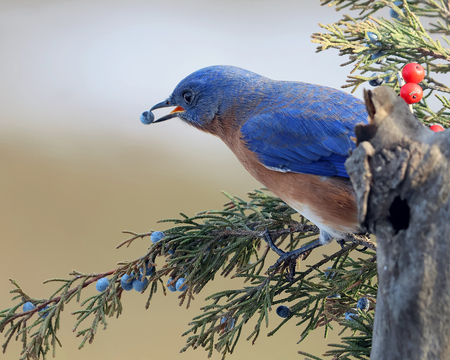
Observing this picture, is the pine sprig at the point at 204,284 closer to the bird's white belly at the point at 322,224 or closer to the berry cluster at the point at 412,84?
the bird's white belly at the point at 322,224

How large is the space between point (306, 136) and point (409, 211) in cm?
66

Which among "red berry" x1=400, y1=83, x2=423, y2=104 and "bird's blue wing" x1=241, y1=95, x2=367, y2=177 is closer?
"red berry" x1=400, y1=83, x2=423, y2=104

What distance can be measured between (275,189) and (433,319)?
26.9 inches

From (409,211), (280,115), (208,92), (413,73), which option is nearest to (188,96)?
(208,92)

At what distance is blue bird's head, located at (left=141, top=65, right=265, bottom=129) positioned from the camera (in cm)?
144

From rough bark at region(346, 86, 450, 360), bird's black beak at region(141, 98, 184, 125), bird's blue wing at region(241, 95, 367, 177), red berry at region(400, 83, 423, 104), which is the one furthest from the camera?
bird's black beak at region(141, 98, 184, 125)

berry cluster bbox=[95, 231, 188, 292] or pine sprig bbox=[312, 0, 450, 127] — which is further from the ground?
pine sprig bbox=[312, 0, 450, 127]

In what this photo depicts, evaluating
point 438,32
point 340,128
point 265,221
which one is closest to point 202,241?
point 265,221

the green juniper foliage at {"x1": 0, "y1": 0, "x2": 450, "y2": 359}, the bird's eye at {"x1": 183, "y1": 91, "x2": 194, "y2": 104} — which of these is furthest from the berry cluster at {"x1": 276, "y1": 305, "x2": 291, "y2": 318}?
the bird's eye at {"x1": 183, "y1": 91, "x2": 194, "y2": 104}

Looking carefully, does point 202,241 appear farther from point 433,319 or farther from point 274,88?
point 433,319

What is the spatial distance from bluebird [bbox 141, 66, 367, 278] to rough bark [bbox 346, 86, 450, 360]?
402 mm

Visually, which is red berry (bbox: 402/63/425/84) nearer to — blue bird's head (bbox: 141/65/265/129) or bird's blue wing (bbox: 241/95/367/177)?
bird's blue wing (bbox: 241/95/367/177)

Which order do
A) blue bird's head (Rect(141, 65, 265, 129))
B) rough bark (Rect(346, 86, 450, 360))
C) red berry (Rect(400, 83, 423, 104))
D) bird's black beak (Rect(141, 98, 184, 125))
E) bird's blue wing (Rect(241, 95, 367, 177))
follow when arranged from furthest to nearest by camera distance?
bird's black beak (Rect(141, 98, 184, 125))
blue bird's head (Rect(141, 65, 265, 129))
bird's blue wing (Rect(241, 95, 367, 177))
red berry (Rect(400, 83, 423, 104))
rough bark (Rect(346, 86, 450, 360))

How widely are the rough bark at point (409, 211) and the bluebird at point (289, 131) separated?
402 mm
